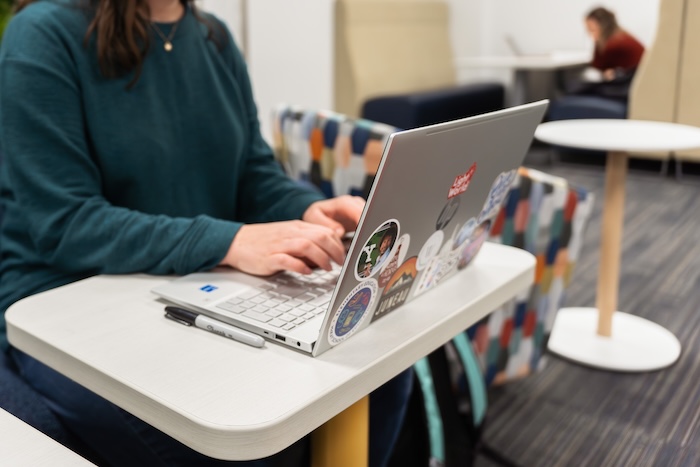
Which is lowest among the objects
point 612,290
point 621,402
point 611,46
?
point 621,402

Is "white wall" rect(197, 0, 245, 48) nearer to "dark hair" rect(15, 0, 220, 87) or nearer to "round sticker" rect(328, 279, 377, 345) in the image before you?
"dark hair" rect(15, 0, 220, 87)

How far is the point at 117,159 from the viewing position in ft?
3.30

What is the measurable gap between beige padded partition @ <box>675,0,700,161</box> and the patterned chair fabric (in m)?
0.52

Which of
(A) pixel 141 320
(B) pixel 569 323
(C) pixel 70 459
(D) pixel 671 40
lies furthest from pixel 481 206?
(D) pixel 671 40

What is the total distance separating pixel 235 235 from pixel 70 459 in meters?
0.38

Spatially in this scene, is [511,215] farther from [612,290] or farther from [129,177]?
[129,177]

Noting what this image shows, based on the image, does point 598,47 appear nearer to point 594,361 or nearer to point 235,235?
point 594,361

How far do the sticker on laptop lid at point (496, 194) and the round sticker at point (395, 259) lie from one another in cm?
18

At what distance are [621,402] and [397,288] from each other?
4.40ft

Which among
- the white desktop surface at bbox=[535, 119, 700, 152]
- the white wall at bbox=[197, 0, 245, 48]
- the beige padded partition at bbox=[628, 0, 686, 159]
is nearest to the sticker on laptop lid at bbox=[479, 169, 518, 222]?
the white desktop surface at bbox=[535, 119, 700, 152]

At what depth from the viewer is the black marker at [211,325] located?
28.0 inches

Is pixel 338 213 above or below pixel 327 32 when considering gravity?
below

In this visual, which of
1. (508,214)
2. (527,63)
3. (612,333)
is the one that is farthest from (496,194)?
(527,63)

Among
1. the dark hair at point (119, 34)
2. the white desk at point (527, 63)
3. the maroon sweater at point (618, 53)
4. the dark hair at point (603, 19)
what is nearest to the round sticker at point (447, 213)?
the dark hair at point (119, 34)
